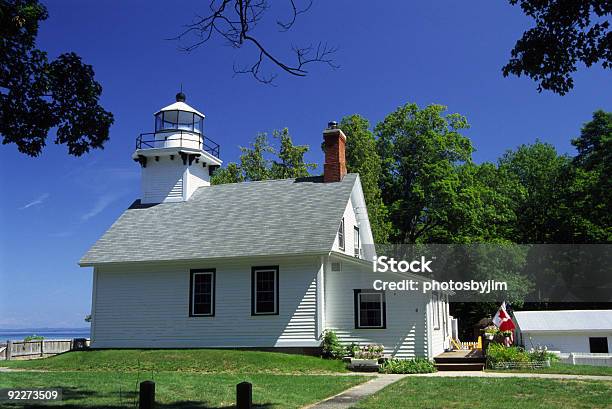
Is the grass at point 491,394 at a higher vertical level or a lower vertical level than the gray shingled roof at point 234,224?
lower

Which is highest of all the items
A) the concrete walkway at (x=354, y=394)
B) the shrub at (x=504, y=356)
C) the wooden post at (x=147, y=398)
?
the wooden post at (x=147, y=398)

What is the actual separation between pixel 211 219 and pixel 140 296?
425cm

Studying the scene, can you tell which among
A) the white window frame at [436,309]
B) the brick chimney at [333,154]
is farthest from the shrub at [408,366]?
the brick chimney at [333,154]

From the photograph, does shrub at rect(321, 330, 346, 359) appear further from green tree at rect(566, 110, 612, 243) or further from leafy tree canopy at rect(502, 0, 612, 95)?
green tree at rect(566, 110, 612, 243)

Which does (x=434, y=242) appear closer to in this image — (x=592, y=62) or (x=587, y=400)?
(x=587, y=400)

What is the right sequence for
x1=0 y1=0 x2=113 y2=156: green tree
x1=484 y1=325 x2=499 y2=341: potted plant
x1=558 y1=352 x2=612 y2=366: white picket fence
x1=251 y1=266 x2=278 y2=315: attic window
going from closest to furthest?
1. x1=0 y1=0 x2=113 y2=156: green tree
2. x1=251 y1=266 x2=278 y2=315: attic window
3. x1=558 y1=352 x2=612 y2=366: white picket fence
4. x1=484 y1=325 x2=499 y2=341: potted plant

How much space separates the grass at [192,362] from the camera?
1895cm

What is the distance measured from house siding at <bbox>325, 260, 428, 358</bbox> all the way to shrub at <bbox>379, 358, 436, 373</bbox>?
3.99 feet

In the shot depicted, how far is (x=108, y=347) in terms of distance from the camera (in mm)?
23328

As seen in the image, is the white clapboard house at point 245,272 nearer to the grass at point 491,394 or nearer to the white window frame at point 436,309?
the white window frame at point 436,309

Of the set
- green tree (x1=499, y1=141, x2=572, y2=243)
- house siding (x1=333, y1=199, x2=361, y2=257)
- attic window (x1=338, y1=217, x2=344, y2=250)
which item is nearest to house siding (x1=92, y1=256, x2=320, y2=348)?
attic window (x1=338, y1=217, x2=344, y2=250)

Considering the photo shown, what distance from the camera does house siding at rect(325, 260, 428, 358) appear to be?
2045 cm

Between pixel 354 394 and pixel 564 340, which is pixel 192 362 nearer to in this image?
pixel 354 394

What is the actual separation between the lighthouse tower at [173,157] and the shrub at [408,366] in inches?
496
